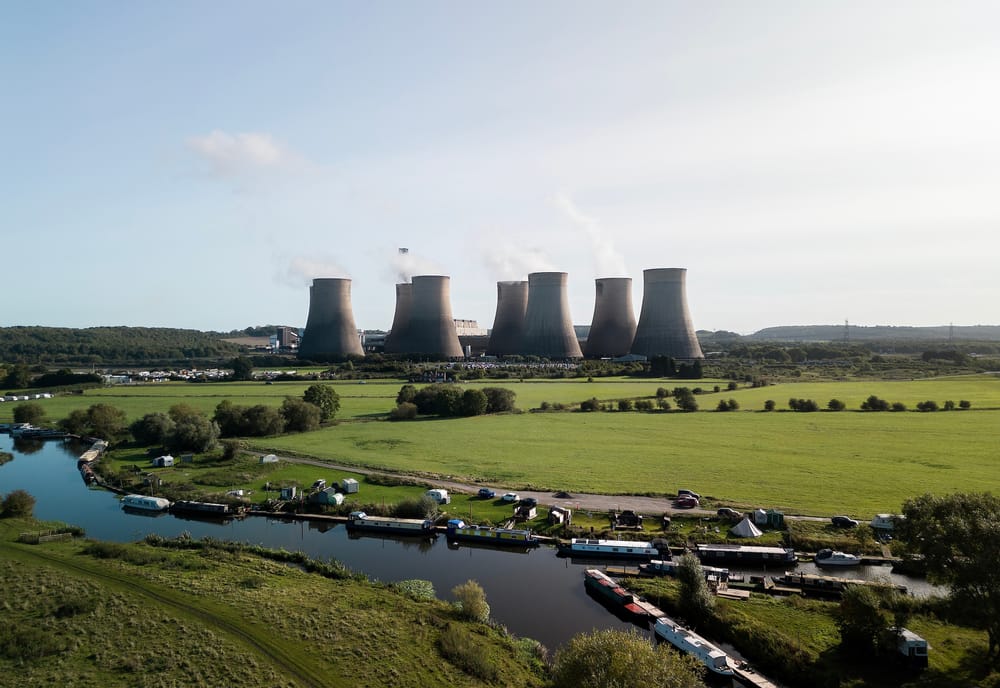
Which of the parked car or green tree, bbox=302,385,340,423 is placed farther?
green tree, bbox=302,385,340,423

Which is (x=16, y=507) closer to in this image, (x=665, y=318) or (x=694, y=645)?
(x=694, y=645)

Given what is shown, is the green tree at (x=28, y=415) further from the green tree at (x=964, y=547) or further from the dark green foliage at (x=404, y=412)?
the green tree at (x=964, y=547)

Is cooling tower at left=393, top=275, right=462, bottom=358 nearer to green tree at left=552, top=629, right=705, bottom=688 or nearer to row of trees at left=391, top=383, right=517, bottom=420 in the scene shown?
row of trees at left=391, top=383, right=517, bottom=420

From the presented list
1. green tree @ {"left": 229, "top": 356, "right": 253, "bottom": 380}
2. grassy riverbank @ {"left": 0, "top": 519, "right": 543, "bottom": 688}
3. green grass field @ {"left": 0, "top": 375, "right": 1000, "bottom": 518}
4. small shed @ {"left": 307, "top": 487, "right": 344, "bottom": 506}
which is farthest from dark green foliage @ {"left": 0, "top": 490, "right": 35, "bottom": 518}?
green tree @ {"left": 229, "top": 356, "right": 253, "bottom": 380}

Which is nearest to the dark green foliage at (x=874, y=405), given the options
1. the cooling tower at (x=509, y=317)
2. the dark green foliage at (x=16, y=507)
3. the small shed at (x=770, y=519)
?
the small shed at (x=770, y=519)

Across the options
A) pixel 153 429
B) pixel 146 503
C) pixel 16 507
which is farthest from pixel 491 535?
pixel 153 429

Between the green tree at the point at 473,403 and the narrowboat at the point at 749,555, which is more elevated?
the green tree at the point at 473,403
